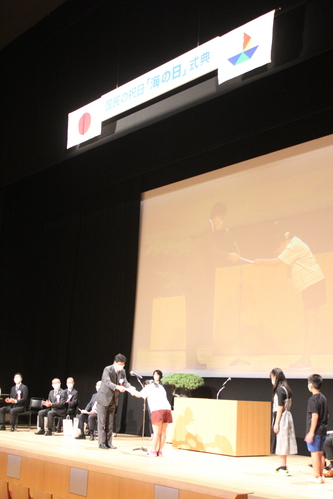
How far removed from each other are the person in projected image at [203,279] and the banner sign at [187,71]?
2265 mm

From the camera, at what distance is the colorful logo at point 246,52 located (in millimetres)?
6402

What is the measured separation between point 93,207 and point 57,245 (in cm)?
132

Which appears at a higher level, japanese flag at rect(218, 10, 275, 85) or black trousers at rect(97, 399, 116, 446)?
japanese flag at rect(218, 10, 275, 85)

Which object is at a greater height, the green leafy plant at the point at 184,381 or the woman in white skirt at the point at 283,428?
the green leafy plant at the point at 184,381

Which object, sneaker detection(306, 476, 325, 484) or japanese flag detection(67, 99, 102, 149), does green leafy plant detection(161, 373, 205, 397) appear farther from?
japanese flag detection(67, 99, 102, 149)

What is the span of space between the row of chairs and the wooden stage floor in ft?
1.31

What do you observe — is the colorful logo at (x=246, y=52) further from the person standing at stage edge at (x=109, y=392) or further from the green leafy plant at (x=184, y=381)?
the green leafy plant at (x=184, y=381)

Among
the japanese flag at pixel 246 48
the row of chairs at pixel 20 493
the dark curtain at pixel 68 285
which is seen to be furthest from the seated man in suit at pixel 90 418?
the japanese flag at pixel 246 48

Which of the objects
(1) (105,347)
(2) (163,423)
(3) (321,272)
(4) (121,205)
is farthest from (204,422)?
(4) (121,205)

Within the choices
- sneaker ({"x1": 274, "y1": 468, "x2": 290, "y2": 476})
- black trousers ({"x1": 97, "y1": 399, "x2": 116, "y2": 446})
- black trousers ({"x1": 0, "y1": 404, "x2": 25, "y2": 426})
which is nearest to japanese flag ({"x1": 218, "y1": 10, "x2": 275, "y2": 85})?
black trousers ({"x1": 97, "y1": 399, "x2": 116, "y2": 446})

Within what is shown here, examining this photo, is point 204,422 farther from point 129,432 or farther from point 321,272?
point 129,432

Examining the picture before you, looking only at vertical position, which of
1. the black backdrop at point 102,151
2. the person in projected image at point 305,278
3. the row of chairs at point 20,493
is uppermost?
the black backdrop at point 102,151

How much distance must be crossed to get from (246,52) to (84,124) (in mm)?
3216

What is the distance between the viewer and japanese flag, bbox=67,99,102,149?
8555 mm
